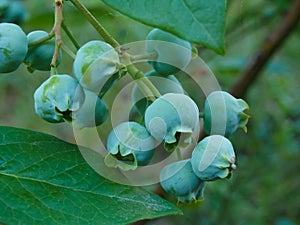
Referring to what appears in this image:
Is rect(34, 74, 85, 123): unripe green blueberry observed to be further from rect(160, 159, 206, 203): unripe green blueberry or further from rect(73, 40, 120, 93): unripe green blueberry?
rect(160, 159, 206, 203): unripe green blueberry

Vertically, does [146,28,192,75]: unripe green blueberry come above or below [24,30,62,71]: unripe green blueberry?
above

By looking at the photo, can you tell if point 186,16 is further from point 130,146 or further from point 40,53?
point 40,53

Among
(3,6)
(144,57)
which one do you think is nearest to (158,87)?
(144,57)

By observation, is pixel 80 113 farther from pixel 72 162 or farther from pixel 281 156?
pixel 281 156

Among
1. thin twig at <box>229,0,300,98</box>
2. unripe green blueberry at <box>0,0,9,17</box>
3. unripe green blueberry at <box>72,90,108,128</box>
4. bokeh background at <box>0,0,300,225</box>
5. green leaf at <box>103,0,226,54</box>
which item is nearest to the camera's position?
green leaf at <box>103,0,226,54</box>

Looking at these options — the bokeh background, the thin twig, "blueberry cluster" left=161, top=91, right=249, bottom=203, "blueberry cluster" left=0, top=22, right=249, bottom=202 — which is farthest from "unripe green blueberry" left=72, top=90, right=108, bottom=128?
the bokeh background

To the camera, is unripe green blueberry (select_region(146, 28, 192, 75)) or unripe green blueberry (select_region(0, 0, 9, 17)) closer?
unripe green blueberry (select_region(146, 28, 192, 75))

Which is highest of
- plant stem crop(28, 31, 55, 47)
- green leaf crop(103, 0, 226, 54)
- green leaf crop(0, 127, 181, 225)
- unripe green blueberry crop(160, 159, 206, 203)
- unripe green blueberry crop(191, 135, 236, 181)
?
green leaf crop(103, 0, 226, 54)
